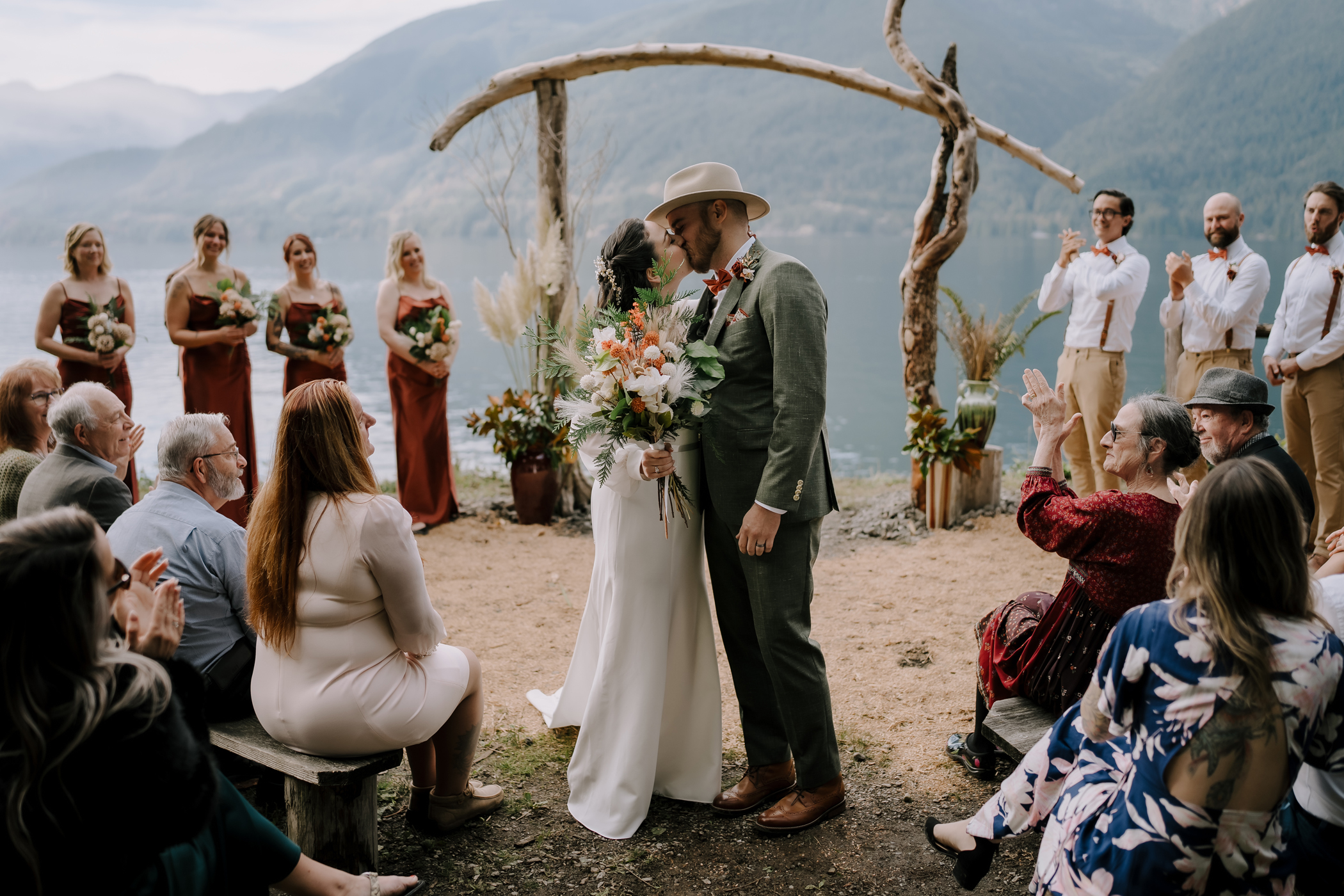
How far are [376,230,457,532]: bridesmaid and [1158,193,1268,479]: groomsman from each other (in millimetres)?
5161

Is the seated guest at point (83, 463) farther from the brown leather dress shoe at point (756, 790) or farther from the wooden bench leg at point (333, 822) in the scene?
the brown leather dress shoe at point (756, 790)

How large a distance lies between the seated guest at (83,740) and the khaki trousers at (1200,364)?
19.7ft

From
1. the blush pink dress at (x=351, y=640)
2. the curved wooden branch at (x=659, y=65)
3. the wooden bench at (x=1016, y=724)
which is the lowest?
the wooden bench at (x=1016, y=724)

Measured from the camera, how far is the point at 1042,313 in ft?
23.1

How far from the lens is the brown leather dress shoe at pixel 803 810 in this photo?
9.80 feet

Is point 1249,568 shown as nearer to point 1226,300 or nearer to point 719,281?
point 719,281

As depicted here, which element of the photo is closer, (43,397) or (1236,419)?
(1236,419)

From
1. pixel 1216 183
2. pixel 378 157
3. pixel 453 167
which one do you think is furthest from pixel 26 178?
pixel 1216 183

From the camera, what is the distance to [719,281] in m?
3.00

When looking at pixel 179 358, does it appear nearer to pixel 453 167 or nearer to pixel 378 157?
pixel 453 167

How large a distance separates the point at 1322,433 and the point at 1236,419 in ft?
10.2

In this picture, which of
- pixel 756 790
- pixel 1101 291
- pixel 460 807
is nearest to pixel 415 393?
pixel 460 807

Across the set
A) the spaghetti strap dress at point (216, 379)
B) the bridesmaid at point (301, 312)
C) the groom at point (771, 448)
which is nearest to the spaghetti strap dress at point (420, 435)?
the bridesmaid at point (301, 312)

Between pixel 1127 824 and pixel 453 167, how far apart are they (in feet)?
302
